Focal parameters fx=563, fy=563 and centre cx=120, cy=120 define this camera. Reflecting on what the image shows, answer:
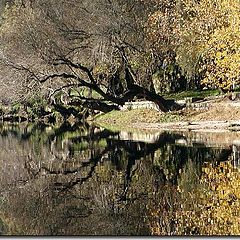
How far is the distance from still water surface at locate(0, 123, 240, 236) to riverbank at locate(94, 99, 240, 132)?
5774 mm

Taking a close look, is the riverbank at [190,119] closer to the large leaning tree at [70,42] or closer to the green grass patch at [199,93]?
the large leaning tree at [70,42]

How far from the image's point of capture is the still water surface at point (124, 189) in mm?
9109

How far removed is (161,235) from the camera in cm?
840

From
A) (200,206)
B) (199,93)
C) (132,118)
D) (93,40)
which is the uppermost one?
(93,40)

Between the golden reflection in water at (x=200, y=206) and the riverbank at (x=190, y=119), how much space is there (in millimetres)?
12802

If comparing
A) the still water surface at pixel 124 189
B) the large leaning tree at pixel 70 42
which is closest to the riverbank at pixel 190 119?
the large leaning tree at pixel 70 42

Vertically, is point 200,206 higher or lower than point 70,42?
lower

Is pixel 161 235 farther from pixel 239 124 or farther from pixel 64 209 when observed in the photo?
pixel 239 124

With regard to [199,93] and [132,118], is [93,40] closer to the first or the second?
[132,118]

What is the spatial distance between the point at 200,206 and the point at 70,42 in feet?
72.7

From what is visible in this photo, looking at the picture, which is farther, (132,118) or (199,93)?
(199,93)

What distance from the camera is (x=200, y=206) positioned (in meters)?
10.2

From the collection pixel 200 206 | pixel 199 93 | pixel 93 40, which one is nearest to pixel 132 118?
pixel 199 93

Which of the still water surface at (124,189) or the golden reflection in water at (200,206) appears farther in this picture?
the still water surface at (124,189)
